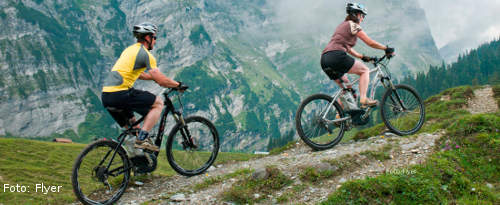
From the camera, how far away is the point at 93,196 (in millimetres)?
7961

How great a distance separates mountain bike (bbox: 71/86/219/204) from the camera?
7.55m

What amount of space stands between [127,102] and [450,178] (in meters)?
7.70

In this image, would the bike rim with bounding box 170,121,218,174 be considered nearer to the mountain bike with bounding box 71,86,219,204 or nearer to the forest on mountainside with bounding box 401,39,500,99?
the mountain bike with bounding box 71,86,219,204

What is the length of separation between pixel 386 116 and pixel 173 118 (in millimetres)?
7410

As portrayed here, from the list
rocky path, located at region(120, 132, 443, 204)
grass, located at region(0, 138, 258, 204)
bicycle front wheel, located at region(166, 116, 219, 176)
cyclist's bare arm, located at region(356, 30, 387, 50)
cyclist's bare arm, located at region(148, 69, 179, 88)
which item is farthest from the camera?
grass, located at region(0, 138, 258, 204)

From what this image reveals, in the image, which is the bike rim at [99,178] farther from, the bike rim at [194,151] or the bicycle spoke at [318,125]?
the bicycle spoke at [318,125]

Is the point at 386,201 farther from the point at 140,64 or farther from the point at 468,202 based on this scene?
the point at 140,64

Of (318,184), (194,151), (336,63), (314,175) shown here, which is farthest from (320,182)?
(194,151)

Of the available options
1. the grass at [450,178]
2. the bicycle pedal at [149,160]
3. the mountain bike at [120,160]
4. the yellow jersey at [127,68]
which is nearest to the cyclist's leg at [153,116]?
the mountain bike at [120,160]

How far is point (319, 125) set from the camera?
32.2ft

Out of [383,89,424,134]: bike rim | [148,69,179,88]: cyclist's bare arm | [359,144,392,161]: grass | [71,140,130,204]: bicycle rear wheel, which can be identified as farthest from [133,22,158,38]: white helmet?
[383,89,424,134]: bike rim

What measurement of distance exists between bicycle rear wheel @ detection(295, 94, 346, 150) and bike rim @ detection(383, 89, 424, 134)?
204 cm

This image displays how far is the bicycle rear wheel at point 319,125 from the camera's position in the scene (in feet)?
32.3

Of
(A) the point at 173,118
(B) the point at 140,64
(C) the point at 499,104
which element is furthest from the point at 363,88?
(C) the point at 499,104
